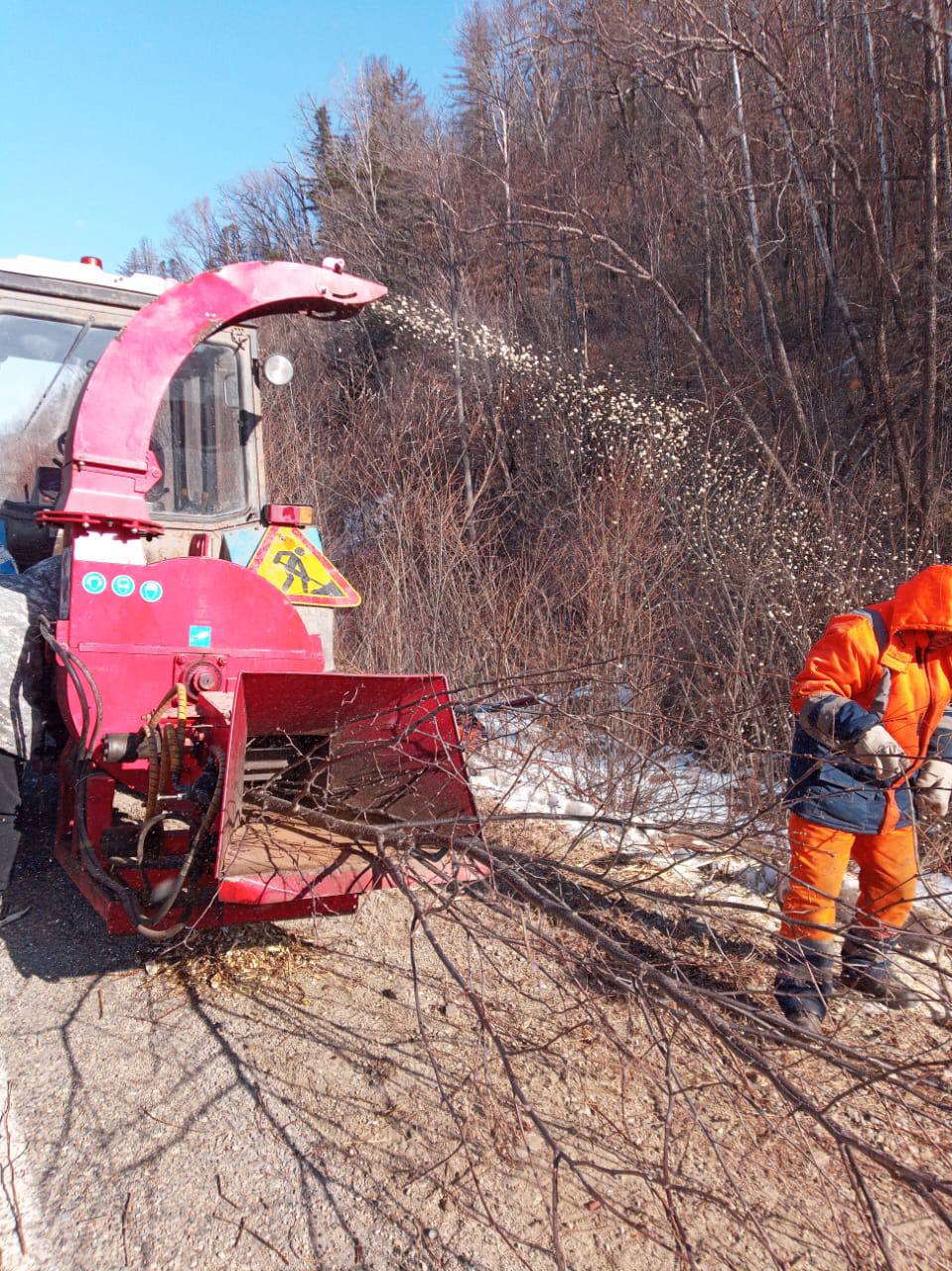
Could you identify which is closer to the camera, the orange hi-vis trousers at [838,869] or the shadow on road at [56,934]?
the orange hi-vis trousers at [838,869]

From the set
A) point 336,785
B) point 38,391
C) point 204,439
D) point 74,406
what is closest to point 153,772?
point 336,785

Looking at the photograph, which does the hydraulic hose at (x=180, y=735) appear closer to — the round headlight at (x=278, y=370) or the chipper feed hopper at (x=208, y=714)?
the chipper feed hopper at (x=208, y=714)

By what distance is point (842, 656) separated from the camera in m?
3.35

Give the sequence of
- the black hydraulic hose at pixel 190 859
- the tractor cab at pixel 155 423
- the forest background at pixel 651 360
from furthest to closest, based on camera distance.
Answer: the forest background at pixel 651 360 → the tractor cab at pixel 155 423 → the black hydraulic hose at pixel 190 859

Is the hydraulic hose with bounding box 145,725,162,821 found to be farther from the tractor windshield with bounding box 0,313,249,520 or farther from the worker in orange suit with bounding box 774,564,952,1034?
the worker in orange suit with bounding box 774,564,952,1034

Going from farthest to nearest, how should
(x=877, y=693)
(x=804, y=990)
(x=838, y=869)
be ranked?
(x=877, y=693) → (x=838, y=869) → (x=804, y=990)

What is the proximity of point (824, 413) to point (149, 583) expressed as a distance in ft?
28.2

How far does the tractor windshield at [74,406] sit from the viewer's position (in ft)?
13.3

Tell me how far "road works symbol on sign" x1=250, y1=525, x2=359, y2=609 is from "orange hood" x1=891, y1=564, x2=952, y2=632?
2.10m

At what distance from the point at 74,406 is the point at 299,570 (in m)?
1.32

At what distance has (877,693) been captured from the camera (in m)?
3.33

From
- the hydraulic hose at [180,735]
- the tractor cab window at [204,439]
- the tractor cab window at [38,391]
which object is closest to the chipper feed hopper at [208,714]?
the hydraulic hose at [180,735]

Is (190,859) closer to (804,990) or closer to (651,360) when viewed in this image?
(804,990)

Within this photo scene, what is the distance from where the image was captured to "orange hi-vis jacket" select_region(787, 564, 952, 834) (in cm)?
322
